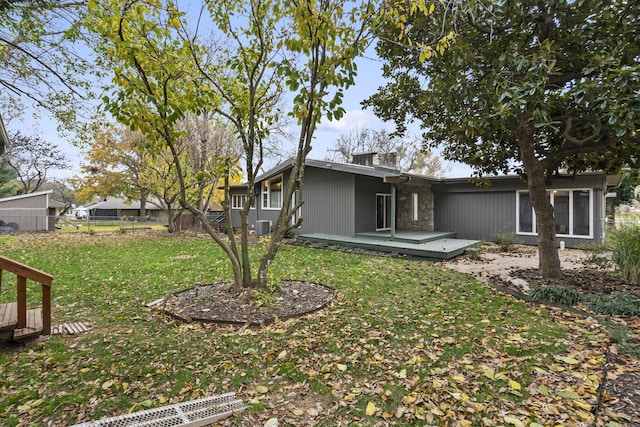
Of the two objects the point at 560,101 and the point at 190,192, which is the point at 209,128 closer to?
the point at 190,192

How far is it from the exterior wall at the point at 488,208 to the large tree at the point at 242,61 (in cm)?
1036

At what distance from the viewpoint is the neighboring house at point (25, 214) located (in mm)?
17922

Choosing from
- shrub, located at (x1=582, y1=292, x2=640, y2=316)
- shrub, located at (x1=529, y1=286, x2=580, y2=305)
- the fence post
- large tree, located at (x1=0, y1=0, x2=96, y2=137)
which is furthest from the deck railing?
shrub, located at (x1=582, y1=292, x2=640, y2=316)

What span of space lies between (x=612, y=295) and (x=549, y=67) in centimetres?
356

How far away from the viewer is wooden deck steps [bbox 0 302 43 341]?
3.42 m

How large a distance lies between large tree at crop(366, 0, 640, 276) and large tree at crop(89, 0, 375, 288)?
0.82 metres

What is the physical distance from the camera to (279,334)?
3.72 meters

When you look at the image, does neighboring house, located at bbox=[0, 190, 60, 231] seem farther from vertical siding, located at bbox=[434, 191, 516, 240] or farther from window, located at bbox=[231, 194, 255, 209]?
vertical siding, located at bbox=[434, 191, 516, 240]

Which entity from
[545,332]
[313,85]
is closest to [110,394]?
[313,85]

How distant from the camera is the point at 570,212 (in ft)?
36.7

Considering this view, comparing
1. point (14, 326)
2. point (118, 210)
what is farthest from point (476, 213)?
point (118, 210)

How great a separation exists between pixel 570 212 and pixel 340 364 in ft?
39.4

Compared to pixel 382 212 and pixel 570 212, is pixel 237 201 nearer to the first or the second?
pixel 382 212

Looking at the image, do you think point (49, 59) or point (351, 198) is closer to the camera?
point (49, 59)
